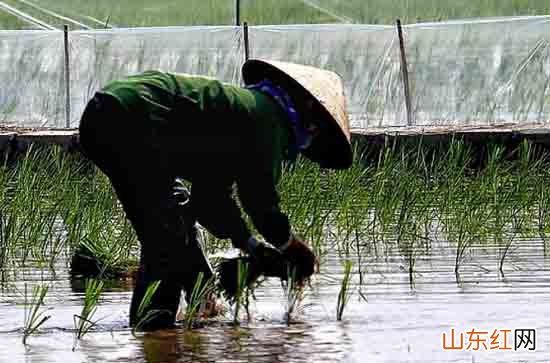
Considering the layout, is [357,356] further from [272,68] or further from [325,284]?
[325,284]

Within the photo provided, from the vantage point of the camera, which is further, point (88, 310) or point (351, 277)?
point (351, 277)

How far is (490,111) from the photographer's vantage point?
14477 millimetres

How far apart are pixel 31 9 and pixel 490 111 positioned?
524 cm

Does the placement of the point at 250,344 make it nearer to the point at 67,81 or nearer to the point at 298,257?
the point at 298,257

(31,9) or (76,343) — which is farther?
(31,9)

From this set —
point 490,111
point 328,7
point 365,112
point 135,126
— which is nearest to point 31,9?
point 328,7

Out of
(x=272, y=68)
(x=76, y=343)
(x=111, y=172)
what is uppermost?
(x=272, y=68)

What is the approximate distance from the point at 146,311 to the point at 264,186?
0.65m

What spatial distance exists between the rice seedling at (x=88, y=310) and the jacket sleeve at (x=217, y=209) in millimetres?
424

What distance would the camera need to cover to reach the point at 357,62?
49.0ft

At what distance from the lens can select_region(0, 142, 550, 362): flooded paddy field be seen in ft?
17.1

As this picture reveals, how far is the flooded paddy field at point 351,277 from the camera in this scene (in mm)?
5223

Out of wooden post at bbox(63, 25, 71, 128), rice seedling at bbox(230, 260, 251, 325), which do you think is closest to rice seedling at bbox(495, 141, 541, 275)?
rice seedling at bbox(230, 260, 251, 325)

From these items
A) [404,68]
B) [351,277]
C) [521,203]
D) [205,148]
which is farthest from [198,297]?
[404,68]
